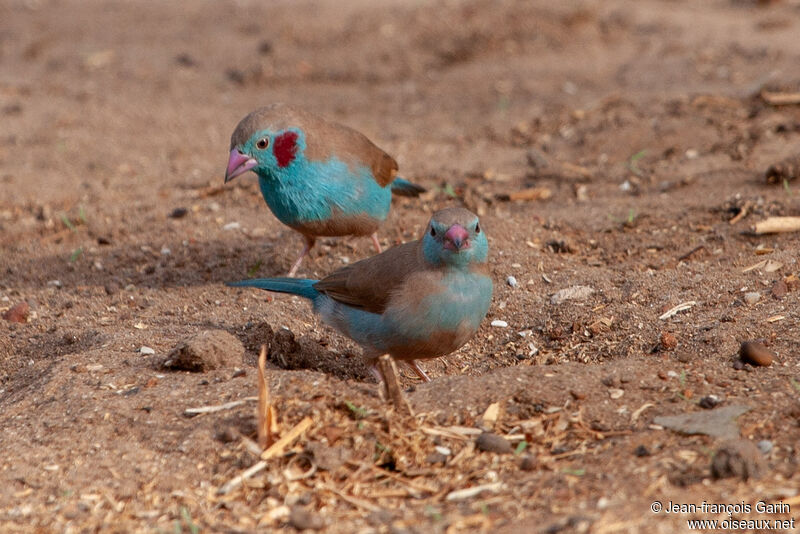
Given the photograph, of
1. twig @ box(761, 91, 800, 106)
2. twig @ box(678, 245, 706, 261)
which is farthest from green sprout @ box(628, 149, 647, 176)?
twig @ box(678, 245, 706, 261)

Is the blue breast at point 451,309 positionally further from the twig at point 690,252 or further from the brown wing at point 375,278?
the twig at point 690,252

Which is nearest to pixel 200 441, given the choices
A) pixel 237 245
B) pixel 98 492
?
pixel 98 492

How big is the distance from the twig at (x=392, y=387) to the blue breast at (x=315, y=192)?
209cm

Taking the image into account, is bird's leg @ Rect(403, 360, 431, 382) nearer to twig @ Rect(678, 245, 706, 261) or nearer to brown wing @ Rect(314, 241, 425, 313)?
brown wing @ Rect(314, 241, 425, 313)

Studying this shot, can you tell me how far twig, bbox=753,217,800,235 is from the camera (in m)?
5.66

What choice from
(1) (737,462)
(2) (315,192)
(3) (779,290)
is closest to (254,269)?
(2) (315,192)

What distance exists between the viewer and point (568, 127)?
8.36 metres

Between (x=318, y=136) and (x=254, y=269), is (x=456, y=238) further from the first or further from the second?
(x=254, y=269)

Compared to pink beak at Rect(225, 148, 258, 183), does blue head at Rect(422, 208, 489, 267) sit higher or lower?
lower

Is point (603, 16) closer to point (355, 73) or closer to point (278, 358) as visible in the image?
point (355, 73)

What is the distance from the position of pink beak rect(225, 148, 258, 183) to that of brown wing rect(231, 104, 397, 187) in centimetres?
8

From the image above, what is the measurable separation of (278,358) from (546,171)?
3409mm

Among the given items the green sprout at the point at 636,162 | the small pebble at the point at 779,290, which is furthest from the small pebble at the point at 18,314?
the green sprout at the point at 636,162

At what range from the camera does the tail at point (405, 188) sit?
21.7ft
